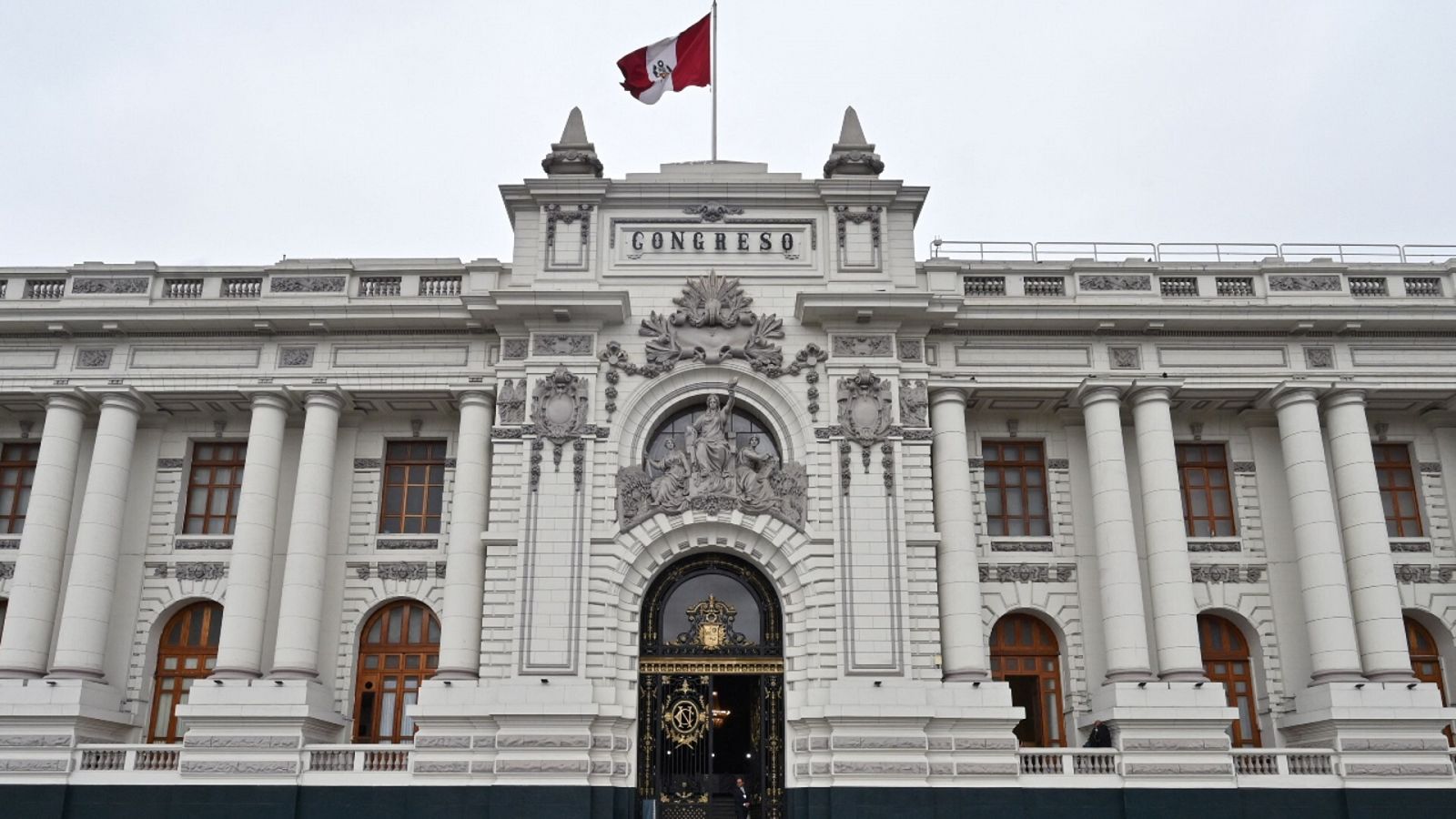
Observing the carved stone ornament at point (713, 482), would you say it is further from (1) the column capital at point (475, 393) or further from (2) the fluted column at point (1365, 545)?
(2) the fluted column at point (1365, 545)

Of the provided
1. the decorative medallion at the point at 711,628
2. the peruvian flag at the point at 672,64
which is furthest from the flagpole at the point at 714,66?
the decorative medallion at the point at 711,628

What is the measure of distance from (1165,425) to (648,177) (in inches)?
512

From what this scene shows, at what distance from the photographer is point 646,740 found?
978 inches

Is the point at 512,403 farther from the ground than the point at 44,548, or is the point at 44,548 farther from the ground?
the point at 512,403

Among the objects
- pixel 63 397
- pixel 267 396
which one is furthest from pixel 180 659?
pixel 63 397

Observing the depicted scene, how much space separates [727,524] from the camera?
2562 centimetres

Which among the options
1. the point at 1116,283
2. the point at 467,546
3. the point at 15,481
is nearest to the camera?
the point at 467,546

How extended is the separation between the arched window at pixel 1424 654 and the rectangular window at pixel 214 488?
88.2 ft

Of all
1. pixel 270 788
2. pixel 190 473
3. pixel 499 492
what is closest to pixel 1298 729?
pixel 499 492

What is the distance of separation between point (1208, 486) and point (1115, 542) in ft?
12.5

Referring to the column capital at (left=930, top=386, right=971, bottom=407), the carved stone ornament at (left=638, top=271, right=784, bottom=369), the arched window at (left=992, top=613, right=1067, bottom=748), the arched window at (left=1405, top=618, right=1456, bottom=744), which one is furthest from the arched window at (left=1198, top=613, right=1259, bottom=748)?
the carved stone ornament at (left=638, top=271, right=784, bottom=369)

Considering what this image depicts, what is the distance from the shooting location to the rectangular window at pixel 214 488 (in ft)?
91.2

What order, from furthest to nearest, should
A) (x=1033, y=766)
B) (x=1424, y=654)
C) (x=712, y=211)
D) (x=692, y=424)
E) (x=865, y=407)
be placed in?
(x=712, y=211), (x=1424, y=654), (x=692, y=424), (x=865, y=407), (x=1033, y=766)

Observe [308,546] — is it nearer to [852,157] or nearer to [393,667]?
[393,667]
